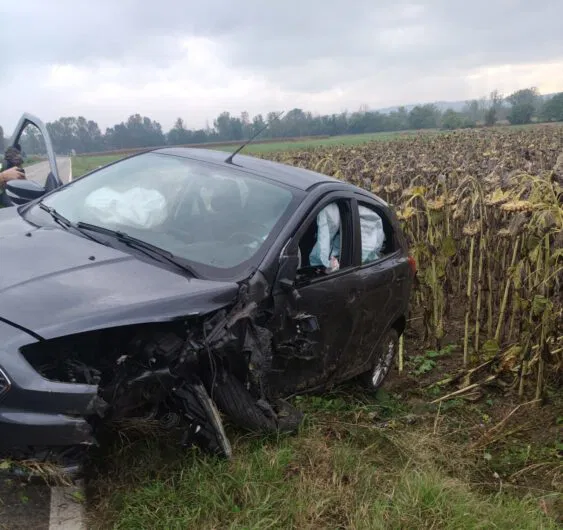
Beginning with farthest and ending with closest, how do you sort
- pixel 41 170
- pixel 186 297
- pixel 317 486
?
pixel 41 170
pixel 317 486
pixel 186 297

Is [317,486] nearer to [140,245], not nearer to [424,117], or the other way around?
[140,245]

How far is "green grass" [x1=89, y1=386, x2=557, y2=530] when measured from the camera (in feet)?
10.0

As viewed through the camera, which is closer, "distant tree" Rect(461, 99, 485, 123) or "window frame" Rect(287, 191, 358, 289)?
"window frame" Rect(287, 191, 358, 289)

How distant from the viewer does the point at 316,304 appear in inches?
156

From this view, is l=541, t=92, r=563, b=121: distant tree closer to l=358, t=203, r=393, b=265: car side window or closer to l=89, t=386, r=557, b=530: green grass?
l=358, t=203, r=393, b=265: car side window

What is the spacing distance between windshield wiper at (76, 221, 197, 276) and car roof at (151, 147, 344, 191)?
38.5 inches

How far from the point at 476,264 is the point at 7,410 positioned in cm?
546

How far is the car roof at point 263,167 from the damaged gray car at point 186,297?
2 cm

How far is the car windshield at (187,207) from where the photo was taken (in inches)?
150

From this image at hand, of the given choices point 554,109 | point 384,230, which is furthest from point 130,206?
point 554,109

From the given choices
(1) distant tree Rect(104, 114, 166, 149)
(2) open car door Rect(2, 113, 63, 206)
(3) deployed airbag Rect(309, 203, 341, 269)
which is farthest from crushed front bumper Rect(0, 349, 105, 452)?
(1) distant tree Rect(104, 114, 166, 149)

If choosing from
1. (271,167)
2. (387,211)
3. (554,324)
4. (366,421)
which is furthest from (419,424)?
(271,167)

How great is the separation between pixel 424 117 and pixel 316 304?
247 feet

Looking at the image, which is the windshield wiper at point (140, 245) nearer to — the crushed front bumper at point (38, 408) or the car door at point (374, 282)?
the crushed front bumper at point (38, 408)
